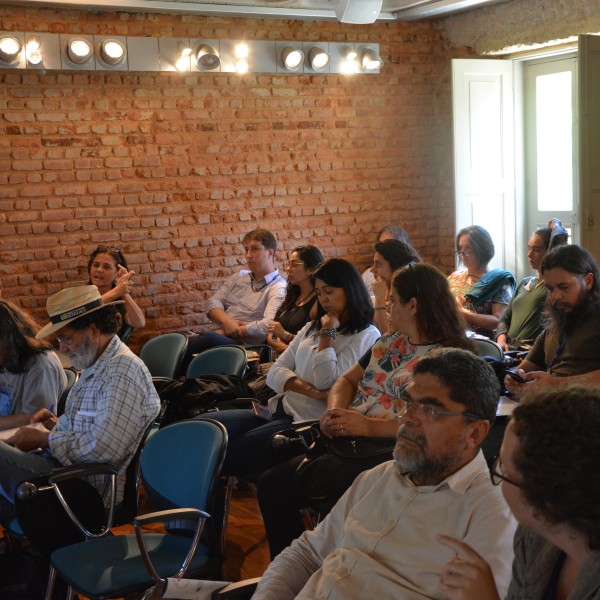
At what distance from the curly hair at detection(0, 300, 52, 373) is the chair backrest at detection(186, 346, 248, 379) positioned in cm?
114

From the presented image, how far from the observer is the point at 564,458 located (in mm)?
1467

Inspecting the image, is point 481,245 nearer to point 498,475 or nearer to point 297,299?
point 297,299

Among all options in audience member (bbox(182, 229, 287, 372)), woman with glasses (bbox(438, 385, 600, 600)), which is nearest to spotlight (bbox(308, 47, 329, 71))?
audience member (bbox(182, 229, 287, 372))

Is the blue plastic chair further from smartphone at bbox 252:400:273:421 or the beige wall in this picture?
the beige wall

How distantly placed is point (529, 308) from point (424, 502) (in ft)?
11.6

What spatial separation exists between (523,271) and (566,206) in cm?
68

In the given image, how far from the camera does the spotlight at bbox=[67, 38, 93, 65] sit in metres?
6.68

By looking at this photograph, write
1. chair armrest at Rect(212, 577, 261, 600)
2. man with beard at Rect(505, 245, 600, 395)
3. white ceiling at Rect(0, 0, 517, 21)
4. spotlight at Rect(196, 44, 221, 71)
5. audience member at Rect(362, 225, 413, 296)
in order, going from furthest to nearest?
1. audience member at Rect(362, 225, 413, 296)
2. spotlight at Rect(196, 44, 221, 71)
3. white ceiling at Rect(0, 0, 517, 21)
4. man with beard at Rect(505, 245, 600, 395)
5. chair armrest at Rect(212, 577, 261, 600)

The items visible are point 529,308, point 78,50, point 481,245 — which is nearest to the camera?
point 529,308

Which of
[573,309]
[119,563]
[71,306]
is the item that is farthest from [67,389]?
[573,309]

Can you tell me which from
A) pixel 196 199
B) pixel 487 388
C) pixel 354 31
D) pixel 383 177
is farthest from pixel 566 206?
pixel 487 388

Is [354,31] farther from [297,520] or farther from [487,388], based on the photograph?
[487,388]

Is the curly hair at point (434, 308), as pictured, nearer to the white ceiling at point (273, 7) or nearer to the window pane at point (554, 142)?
the white ceiling at point (273, 7)

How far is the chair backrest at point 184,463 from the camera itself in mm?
3186
